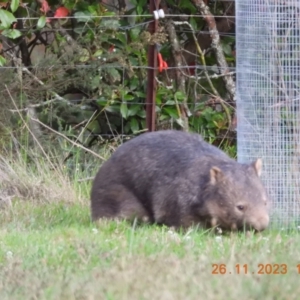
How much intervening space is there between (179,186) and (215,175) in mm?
320

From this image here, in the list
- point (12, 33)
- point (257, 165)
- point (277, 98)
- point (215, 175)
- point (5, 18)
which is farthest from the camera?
point (12, 33)

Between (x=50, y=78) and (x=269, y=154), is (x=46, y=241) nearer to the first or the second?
(x=269, y=154)

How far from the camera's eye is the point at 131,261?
4.89 m

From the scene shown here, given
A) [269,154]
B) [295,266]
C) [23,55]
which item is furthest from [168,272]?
[23,55]

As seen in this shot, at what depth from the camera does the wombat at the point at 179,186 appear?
21.8 feet

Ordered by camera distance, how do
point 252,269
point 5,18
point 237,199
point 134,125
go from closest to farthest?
point 252,269 < point 237,199 < point 5,18 < point 134,125

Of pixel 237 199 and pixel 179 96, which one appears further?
pixel 179 96

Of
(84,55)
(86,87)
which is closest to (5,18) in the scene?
(84,55)

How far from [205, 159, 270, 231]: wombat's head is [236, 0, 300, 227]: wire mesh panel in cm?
59

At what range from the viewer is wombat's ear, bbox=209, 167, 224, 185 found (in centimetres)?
678

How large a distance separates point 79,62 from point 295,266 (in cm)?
609

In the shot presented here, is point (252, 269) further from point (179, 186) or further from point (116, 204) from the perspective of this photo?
point (116, 204)

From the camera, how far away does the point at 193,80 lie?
10.6 m

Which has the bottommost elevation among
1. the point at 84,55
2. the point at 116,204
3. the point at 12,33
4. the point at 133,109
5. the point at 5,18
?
the point at 116,204
